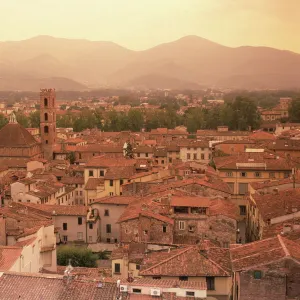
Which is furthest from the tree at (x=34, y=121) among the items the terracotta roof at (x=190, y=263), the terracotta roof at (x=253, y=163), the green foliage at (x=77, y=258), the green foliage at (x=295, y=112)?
the terracotta roof at (x=190, y=263)

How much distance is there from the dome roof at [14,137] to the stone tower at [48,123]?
2.32 m

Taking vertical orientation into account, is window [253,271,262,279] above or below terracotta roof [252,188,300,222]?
above

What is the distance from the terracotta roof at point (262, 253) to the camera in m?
12.5

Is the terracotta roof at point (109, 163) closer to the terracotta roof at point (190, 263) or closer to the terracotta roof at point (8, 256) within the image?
the terracotta roof at point (8, 256)

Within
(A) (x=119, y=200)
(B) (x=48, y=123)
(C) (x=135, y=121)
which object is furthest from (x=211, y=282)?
(C) (x=135, y=121)

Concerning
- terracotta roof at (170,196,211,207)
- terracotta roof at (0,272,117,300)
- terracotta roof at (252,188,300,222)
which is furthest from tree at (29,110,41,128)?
terracotta roof at (0,272,117,300)

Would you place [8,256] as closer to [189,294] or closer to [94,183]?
[189,294]

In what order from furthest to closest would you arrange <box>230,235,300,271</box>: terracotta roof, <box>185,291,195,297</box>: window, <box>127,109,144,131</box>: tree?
<box>127,109,144,131</box>: tree → <box>230,235,300,271</box>: terracotta roof → <box>185,291,195,297</box>: window

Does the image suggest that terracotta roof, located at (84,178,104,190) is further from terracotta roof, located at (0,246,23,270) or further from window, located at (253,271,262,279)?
window, located at (253,271,262,279)

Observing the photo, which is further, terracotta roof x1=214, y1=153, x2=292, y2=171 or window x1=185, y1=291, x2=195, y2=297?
terracotta roof x1=214, y1=153, x2=292, y2=171

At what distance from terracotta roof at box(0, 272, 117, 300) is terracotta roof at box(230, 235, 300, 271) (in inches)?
121

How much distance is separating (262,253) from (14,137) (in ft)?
137

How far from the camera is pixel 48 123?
2232 inches

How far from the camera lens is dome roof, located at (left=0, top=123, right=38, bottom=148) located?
51094 millimetres
